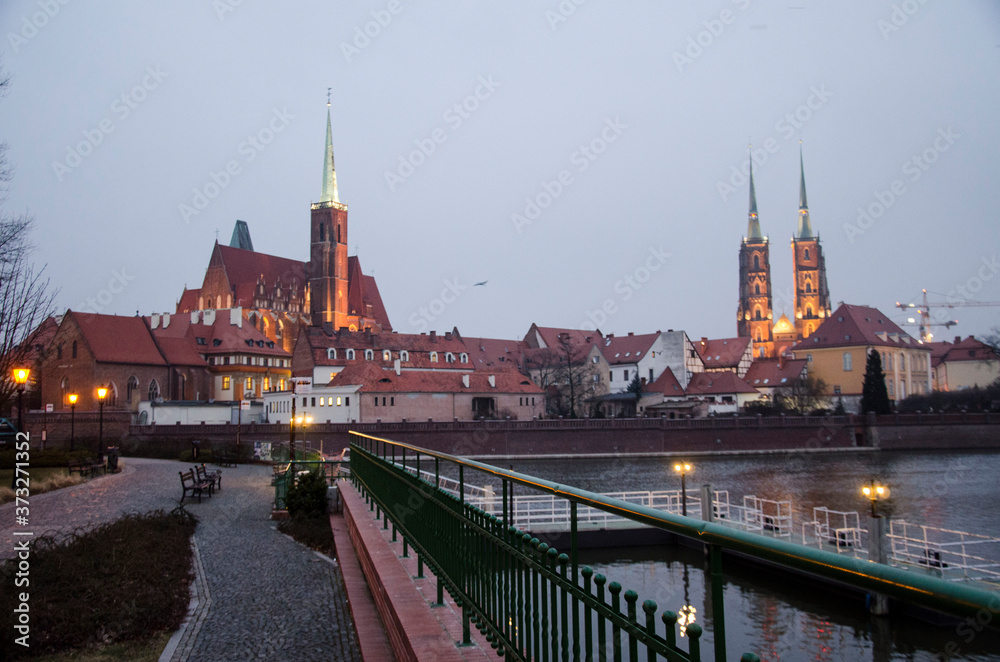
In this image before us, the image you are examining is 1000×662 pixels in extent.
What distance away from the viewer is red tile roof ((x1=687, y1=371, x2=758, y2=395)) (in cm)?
8543

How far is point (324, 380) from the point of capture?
73.6 meters

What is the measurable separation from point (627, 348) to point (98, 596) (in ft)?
289

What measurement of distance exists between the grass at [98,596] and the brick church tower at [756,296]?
490 ft

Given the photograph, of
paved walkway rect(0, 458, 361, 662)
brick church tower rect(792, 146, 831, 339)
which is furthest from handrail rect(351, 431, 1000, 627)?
brick church tower rect(792, 146, 831, 339)

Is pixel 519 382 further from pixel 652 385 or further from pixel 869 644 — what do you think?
pixel 869 644

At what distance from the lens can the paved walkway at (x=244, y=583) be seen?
800 centimetres

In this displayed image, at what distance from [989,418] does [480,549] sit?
82691mm

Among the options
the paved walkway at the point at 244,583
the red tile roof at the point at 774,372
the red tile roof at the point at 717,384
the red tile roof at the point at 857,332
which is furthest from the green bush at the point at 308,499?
the red tile roof at the point at 857,332

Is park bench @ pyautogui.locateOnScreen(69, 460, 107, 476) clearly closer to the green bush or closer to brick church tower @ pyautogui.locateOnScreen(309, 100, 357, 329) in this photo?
the green bush

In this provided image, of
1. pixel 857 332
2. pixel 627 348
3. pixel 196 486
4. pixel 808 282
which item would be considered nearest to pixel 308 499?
pixel 196 486

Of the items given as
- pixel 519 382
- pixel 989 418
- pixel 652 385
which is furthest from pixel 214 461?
pixel 989 418

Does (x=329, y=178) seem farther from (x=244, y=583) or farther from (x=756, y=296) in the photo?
(x=244, y=583)

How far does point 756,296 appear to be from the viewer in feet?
507

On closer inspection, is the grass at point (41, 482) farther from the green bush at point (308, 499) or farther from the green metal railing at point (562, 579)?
the green metal railing at point (562, 579)
